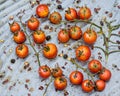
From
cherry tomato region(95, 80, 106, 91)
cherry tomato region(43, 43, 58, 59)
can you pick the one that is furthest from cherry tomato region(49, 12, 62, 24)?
cherry tomato region(95, 80, 106, 91)

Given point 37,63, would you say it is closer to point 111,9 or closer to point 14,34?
point 14,34

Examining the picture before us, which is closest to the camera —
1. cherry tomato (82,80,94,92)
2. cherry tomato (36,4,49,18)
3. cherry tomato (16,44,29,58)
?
cherry tomato (82,80,94,92)

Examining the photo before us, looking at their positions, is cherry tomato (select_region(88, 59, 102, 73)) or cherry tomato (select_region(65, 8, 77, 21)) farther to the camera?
cherry tomato (select_region(65, 8, 77, 21))

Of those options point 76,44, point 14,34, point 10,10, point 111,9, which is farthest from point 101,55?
point 10,10

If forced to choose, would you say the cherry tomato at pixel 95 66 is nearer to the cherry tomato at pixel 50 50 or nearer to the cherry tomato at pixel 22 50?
the cherry tomato at pixel 50 50

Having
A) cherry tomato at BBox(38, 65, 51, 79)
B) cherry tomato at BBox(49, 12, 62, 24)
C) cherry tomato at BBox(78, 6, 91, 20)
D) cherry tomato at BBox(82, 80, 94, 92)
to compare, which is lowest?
cherry tomato at BBox(82, 80, 94, 92)

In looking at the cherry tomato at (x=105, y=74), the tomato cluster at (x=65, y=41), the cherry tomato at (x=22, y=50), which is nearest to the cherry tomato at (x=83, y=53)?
the tomato cluster at (x=65, y=41)

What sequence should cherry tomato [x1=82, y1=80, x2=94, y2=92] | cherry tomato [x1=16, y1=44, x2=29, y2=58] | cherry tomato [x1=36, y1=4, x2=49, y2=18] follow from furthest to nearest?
cherry tomato [x1=36, y1=4, x2=49, y2=18]
cherry tomato [x1=16, y1=44, x2=29, y2=58]
cherry tomato [x1=82, y1=80, x2=94, y2=92]

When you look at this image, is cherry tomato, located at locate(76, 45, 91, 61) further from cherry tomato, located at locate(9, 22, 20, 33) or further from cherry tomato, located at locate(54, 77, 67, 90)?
cherry tomato, located at locate(9, 22, 20, 33)

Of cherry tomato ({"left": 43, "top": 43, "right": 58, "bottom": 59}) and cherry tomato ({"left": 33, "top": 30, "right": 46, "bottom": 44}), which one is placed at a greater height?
cherry tomato ({"left": 33, "top": 30, "right": 46, "bottom": 44})
